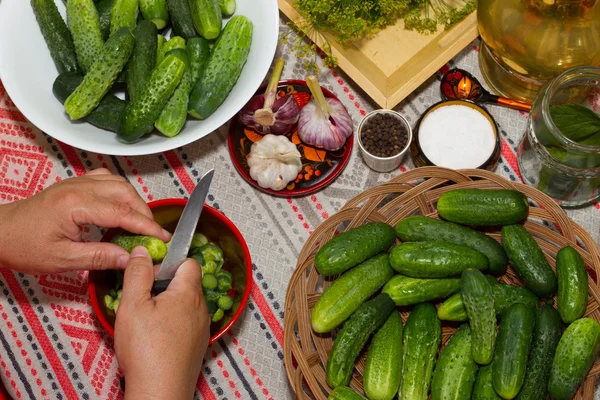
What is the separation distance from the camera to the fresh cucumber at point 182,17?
1621 mm

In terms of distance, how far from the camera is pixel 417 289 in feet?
4.74

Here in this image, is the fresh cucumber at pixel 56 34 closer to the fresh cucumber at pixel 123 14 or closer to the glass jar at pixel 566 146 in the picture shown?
the fresh cucumber at pixel 123 14

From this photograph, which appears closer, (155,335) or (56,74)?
(155,335)

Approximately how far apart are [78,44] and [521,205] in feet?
3.45

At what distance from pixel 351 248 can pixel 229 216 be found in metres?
0.41

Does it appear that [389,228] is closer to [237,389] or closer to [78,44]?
[237,389]

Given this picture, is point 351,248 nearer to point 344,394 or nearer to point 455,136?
point 344,394

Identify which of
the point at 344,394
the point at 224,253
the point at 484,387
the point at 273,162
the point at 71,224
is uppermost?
the point at 71,224

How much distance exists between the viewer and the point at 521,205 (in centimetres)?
142

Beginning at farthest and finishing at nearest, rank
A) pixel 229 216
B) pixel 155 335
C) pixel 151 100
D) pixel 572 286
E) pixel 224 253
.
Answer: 1. pixel 229 216
2. pixel 224 253
3. pixel 151 100
4. pixel 572 286
5. pixel 155 335

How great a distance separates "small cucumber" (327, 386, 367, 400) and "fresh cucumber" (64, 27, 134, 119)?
815 millimetres

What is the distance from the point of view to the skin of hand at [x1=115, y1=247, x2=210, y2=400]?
1256 millimetres

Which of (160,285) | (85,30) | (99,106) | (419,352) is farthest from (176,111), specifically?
(419,352)

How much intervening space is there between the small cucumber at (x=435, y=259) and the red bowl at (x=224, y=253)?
0.34 m
